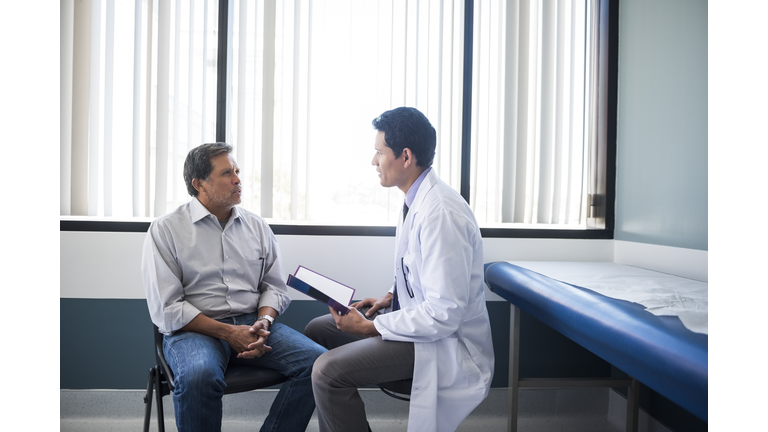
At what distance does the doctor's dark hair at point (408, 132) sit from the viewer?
1626 millimetres

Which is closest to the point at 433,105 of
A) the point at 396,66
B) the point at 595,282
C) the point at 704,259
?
the point at 396,66

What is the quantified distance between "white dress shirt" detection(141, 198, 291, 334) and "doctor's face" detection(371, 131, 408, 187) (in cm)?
71

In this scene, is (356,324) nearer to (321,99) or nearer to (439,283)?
(439,283)

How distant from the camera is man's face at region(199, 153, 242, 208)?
6.23 ft

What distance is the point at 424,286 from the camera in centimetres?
144

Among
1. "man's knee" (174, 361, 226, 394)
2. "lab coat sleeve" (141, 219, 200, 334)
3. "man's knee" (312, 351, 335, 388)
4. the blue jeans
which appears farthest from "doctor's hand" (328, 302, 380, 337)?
"lab coat sleeve" (141, 219, 200, 334)

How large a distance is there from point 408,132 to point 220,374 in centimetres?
112

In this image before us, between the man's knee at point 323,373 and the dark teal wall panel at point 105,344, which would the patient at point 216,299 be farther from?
the dark teal wall panel at point 105,344

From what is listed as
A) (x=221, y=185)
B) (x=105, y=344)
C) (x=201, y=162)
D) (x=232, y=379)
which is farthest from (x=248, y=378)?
(x=105, y=344)

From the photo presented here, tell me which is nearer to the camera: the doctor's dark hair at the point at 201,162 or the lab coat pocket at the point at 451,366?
the lab coat pocket at the point at 451,366

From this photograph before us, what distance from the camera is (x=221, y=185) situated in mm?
1899

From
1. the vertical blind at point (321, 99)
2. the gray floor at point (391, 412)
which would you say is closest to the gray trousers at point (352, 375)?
the gray floor at point (391, 412)

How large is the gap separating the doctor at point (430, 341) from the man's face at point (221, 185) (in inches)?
31.3

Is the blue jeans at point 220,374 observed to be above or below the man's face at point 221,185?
below
